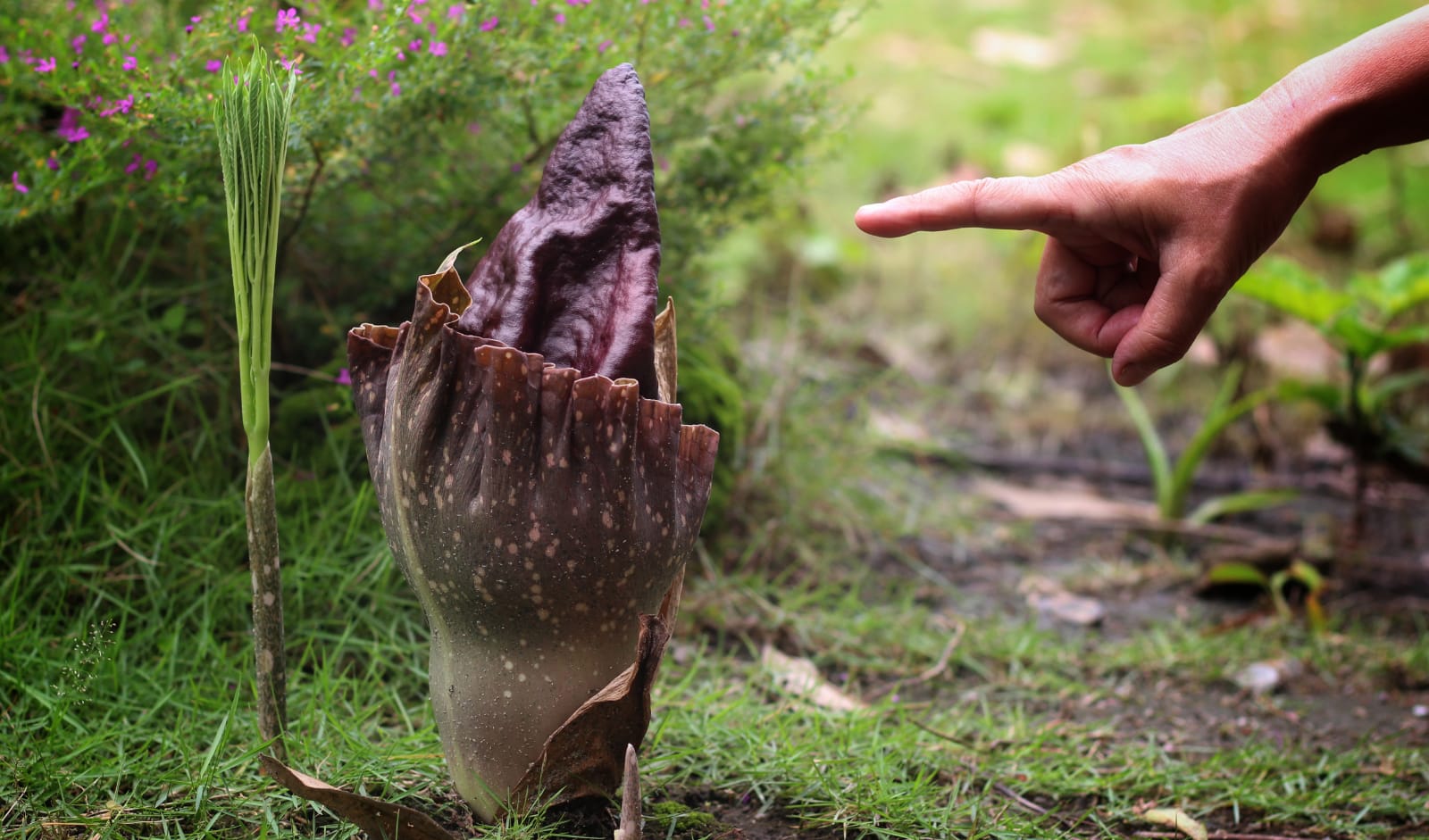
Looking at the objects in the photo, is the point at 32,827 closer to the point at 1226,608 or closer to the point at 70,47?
the point at 70,47

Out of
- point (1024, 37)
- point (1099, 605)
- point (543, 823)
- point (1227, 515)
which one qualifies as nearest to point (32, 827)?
point (543, 823)

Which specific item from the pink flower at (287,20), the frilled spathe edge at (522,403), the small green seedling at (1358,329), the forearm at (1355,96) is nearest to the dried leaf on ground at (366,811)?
the frilled spathe edge at (522,403)

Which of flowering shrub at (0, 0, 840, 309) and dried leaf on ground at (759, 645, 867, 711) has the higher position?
flowering shrub at (0, 0, 840, 309)

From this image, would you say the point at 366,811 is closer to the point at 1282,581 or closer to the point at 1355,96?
the point at 1355,96

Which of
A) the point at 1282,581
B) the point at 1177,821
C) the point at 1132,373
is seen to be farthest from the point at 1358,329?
the point at 1177,821

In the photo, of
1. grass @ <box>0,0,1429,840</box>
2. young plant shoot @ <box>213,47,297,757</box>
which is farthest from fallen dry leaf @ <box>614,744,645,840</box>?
young plant shoot @ <box>213,47,297,757</box>

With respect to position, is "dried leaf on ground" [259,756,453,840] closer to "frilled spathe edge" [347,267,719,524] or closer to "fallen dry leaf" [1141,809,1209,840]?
"frilled spathe edge" [347,267,719,524]
